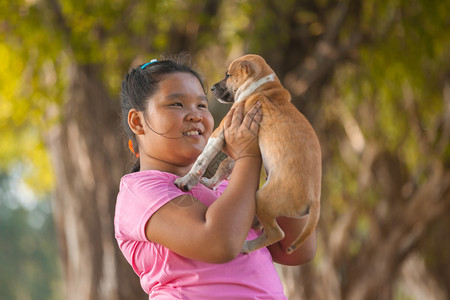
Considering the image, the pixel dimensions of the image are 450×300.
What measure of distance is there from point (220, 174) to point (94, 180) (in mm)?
4635

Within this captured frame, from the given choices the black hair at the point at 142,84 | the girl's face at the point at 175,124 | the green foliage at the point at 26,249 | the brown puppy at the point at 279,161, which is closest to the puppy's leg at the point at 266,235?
the brown puppy at the point at 279,161

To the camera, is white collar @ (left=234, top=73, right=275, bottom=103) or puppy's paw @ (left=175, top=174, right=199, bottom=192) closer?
puppy's paw @ (left=175, top=174, right=199, bottom=192)

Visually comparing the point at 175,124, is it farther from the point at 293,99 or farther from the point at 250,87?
the point at 293,99

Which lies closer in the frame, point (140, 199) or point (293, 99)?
point (140, 199)

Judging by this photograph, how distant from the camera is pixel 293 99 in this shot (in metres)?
6.93

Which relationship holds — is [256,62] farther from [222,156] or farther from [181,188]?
[181,188]

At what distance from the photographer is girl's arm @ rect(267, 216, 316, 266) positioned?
2064 millimetres

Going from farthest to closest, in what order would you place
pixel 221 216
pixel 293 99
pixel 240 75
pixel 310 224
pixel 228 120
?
pixel 293 99
pixel 240 75
pixel 228 120
pixel 310 224
pixel 221 216

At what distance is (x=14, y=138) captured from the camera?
10.5 metres

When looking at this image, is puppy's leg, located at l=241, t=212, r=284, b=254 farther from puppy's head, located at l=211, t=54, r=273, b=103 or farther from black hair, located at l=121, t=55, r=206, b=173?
black hair, located at l=121, t=55, r=206, b=173

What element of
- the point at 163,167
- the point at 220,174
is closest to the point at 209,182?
the point at 220,174

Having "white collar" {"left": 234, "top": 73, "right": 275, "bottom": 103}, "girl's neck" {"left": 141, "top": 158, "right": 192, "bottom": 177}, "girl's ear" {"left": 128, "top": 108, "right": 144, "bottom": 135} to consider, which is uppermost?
"white collar" {"left": 234, "top": 73, "right": 275, "bottom": 103}

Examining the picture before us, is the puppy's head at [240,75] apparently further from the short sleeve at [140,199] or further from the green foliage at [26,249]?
the green foliage at [26,249]

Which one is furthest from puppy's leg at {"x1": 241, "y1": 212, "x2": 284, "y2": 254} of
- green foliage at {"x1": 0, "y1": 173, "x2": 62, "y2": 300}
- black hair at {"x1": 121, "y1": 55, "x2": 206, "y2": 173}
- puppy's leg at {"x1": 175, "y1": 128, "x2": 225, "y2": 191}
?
green foliage at {"x1": 0, "y1": 173, "x2": 62, "y2": 300}
